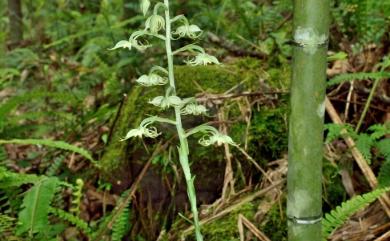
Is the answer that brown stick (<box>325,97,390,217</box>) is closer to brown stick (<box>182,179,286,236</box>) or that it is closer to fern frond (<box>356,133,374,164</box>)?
fern frond (<box>356,133,374,164</box>)

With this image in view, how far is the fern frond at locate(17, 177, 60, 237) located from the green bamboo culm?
1.37m

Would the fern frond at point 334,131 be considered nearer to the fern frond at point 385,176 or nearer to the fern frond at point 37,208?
the fern frond at point 385,176

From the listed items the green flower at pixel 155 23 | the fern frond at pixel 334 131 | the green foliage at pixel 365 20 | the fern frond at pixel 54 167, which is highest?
the green foliage at pixel 365 20

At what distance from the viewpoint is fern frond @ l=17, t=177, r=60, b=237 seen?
270 centimetres

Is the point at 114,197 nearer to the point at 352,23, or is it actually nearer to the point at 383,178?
the point at 383,178

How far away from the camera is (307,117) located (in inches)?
67.8

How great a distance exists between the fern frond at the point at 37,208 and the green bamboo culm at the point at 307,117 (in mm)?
1373

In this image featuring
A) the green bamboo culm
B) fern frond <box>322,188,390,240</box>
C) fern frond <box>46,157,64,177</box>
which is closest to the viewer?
the green bamboo culm

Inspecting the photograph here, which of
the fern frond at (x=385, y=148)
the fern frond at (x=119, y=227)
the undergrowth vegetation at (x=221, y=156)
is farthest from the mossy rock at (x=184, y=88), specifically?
the fern frond at (x=385, y=148)

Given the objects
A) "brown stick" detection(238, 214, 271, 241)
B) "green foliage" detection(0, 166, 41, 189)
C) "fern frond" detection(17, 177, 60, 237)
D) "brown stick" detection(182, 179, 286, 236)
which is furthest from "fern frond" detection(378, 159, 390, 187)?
"green foliage" detection(0, 166, 41, 189)

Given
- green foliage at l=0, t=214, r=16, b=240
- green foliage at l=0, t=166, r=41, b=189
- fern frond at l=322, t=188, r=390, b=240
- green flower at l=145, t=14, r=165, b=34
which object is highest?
green flower at l=145, t=14, r=165, b=34

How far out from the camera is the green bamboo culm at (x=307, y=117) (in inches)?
64.9

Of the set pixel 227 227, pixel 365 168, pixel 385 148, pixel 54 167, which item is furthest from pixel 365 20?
pixel 54 167

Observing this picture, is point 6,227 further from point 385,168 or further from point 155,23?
point 385,168
